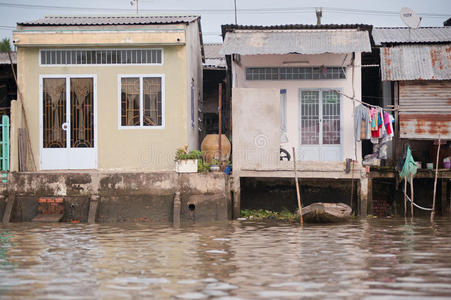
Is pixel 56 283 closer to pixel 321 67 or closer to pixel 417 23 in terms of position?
pixel 321 67

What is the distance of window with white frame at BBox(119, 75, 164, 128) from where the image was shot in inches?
636

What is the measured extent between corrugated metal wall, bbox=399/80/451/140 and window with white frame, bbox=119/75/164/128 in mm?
6650

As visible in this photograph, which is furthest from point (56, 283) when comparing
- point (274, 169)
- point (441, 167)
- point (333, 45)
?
point (441, 167)

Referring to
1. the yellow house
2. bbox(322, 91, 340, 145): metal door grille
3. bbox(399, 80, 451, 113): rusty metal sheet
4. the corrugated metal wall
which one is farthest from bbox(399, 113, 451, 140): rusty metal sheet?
Result: the yellow house

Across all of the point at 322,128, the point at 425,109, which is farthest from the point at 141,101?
the point at 425,109

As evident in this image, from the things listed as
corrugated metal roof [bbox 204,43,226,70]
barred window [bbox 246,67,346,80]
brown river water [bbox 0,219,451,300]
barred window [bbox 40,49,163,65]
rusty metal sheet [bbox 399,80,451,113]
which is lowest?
brown river water [bbox 0,219,451,300]

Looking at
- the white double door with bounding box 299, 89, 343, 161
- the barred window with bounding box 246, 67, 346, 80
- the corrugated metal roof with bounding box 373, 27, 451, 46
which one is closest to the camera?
the white double door with bounding box 299, 89, 343, 161

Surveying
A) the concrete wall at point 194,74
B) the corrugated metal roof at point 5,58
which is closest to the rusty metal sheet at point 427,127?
the concrete wall at point 194,74

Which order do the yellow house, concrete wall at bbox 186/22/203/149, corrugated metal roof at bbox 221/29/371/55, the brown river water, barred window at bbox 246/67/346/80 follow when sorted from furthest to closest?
barred window at bbox 246/67/346/80, concrete wall at bbox 186/22/203/149, the yellow house, corrugated metal roof at bbox 221/29/371/55, the brown river water

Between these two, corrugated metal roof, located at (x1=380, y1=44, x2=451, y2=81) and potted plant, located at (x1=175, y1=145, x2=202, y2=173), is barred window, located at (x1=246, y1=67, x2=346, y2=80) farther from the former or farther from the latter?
potted plant, located at (x1=175, y1=145, x2=202, y2=173)

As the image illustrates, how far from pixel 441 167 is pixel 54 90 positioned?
1121 centimetres

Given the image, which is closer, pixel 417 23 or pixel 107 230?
pixel 107 230

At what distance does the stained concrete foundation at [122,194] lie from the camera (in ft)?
49.0

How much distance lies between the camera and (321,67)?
17453 millimetres
